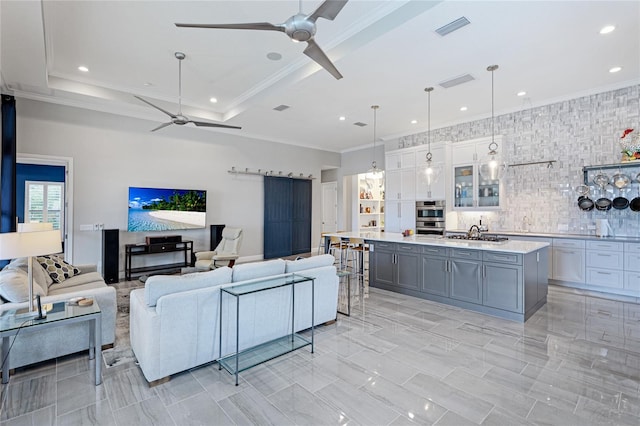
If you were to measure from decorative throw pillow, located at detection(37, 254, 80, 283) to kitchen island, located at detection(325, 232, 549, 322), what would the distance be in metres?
4.44

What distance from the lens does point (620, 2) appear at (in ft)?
10.0

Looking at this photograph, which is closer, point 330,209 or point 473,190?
point 473,190

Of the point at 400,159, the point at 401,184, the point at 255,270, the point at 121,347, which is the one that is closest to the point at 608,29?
the point at 400,159

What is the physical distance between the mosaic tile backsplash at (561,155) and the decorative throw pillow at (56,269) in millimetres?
7278

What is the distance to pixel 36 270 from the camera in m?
3.36

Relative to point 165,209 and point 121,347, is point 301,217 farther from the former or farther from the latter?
point 121,347

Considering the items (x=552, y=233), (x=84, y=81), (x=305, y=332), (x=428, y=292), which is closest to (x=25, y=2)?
(x=84, y=81)

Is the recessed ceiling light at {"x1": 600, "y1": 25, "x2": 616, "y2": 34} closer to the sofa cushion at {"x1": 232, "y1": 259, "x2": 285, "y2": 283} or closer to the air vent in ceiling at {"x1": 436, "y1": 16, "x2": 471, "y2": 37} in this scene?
the air vent in ceiling at {"x1": 436, "y1": 16, "x2": 471, "y2": 37}

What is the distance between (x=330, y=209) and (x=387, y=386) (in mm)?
8218

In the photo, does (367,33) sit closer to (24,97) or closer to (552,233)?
(552,233)

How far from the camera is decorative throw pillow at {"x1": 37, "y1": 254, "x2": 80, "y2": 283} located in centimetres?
380

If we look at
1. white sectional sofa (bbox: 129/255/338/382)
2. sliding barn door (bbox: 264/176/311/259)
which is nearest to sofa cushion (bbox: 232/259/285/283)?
white sectional sofa (bbox: 129/255/338/382)

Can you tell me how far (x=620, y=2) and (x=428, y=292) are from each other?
12.7 ft

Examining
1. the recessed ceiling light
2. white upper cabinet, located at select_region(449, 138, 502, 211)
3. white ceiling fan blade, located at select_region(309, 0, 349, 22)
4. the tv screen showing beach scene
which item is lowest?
the tv screen showing beach scene
